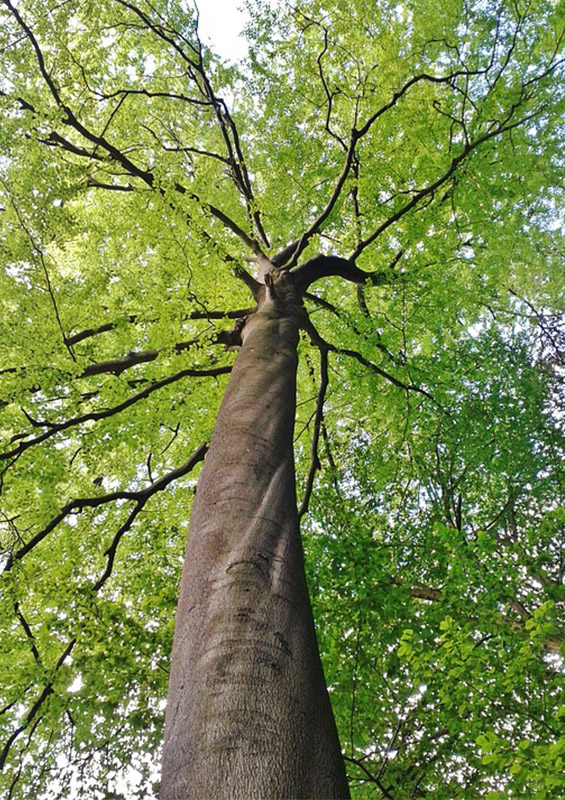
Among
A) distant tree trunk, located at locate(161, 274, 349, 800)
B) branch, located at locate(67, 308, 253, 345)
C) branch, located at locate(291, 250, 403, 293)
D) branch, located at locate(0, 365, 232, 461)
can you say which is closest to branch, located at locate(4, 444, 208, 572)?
branch, located at locate(0, 365, 232, 461)

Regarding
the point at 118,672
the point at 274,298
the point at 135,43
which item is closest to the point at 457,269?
the point at 274,298

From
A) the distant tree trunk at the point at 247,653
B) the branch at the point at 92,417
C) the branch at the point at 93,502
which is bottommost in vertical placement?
the distant tree trunk at the point at 247,653

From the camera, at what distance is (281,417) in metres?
3.06

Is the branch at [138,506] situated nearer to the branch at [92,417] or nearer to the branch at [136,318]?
the branch at [92,417]

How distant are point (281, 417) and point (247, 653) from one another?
1659 mm

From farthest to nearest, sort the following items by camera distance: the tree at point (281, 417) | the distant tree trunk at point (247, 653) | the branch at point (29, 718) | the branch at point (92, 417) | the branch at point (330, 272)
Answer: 1. the branch at point (330, 272)
2. the branch at point (92, 417)
3. the branch at point (29, 718)
4. the tree at point (281, 417)
5. the distant tree trunk at point (247, 653)

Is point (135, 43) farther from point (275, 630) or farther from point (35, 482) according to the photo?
point (275, 630)

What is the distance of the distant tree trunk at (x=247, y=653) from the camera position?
4.05 ft

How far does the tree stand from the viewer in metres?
2.19

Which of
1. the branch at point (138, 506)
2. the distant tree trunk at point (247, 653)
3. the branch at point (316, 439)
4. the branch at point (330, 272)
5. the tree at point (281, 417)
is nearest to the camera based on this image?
the distant tree trunk at point (247, 653)

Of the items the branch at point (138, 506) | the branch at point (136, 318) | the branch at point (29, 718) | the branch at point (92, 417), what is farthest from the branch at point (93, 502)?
the branch at point (136, 318)

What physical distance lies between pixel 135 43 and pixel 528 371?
6.80m

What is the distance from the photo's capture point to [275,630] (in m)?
1.64

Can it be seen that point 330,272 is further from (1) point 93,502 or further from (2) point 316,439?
(1) point 93,502
